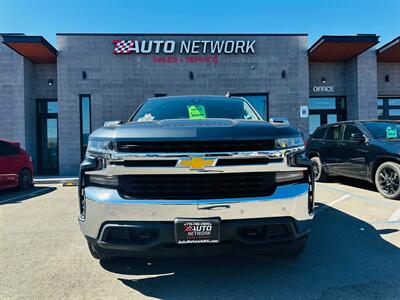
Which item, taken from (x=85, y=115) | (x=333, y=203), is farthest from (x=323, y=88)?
(x=85, y=115)

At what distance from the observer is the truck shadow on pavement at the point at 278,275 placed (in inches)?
107

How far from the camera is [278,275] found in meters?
3.03

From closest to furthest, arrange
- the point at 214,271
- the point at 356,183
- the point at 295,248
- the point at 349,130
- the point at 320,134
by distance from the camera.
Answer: the point at 295,248, the point at 214,271, the point at 349,130, the point at 356,183, the point at 320,134

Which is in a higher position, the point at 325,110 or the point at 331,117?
the point at 325,110

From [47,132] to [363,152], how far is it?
43.6 feet

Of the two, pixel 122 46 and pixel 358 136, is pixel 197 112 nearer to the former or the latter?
pixel 358 136

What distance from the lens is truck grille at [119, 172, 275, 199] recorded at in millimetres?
2541

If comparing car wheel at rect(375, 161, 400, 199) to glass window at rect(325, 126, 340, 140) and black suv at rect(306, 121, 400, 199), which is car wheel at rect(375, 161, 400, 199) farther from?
glass window at rect(325, 126, 340, 140)

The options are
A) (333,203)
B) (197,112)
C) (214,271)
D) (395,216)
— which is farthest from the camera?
(333,203)

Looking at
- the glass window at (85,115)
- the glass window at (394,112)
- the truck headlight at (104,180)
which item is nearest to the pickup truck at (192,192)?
the truck headlight at (104,180)

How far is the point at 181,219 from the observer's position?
2.44 meters

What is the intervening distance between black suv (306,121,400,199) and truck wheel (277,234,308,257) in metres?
4.36

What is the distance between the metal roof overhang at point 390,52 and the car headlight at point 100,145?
14.8 metres

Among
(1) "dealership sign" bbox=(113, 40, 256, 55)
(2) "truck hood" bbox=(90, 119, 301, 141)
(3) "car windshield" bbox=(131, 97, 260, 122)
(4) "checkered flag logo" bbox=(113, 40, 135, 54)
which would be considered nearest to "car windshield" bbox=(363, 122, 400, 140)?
(3) "car windshield" bbox=(131, 97, 260, 122)
